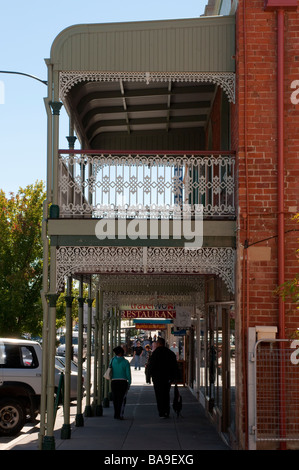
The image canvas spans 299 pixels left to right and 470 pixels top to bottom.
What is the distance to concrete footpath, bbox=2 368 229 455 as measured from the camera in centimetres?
1248

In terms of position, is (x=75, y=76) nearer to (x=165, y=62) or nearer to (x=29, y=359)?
(x=165, y=62)

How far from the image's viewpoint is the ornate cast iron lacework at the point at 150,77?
38.9 ft

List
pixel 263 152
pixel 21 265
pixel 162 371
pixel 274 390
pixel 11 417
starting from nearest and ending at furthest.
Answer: pixel 274 390 < pixel 263 152 < pixel 11 417 < pixel 162 371 < pixel 21 265

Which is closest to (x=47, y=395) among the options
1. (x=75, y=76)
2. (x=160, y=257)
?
(x=160, y=257)

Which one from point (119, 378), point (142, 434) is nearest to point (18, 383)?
point (119, 378)

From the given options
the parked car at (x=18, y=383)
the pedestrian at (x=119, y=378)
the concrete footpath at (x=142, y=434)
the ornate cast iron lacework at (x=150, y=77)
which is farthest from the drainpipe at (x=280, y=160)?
the parked car at (x=18, y=383)

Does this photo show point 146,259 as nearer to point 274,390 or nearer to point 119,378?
point 274,390

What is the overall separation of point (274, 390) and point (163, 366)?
5737 millimetres

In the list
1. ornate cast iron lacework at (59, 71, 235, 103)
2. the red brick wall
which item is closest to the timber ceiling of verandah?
ornate cast iron lacework at (59, 71, 235, 103)

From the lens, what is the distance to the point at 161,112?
16969 millimetres

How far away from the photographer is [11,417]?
1479 cm

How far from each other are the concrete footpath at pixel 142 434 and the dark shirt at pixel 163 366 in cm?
96

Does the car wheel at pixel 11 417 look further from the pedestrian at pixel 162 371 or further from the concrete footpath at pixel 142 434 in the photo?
the pedestrian at pixel 162 371

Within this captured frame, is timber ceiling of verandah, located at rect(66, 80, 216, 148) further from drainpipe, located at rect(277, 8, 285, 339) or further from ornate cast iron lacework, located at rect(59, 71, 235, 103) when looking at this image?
drainpipe, located at rect(277, 8, 285, 339)
